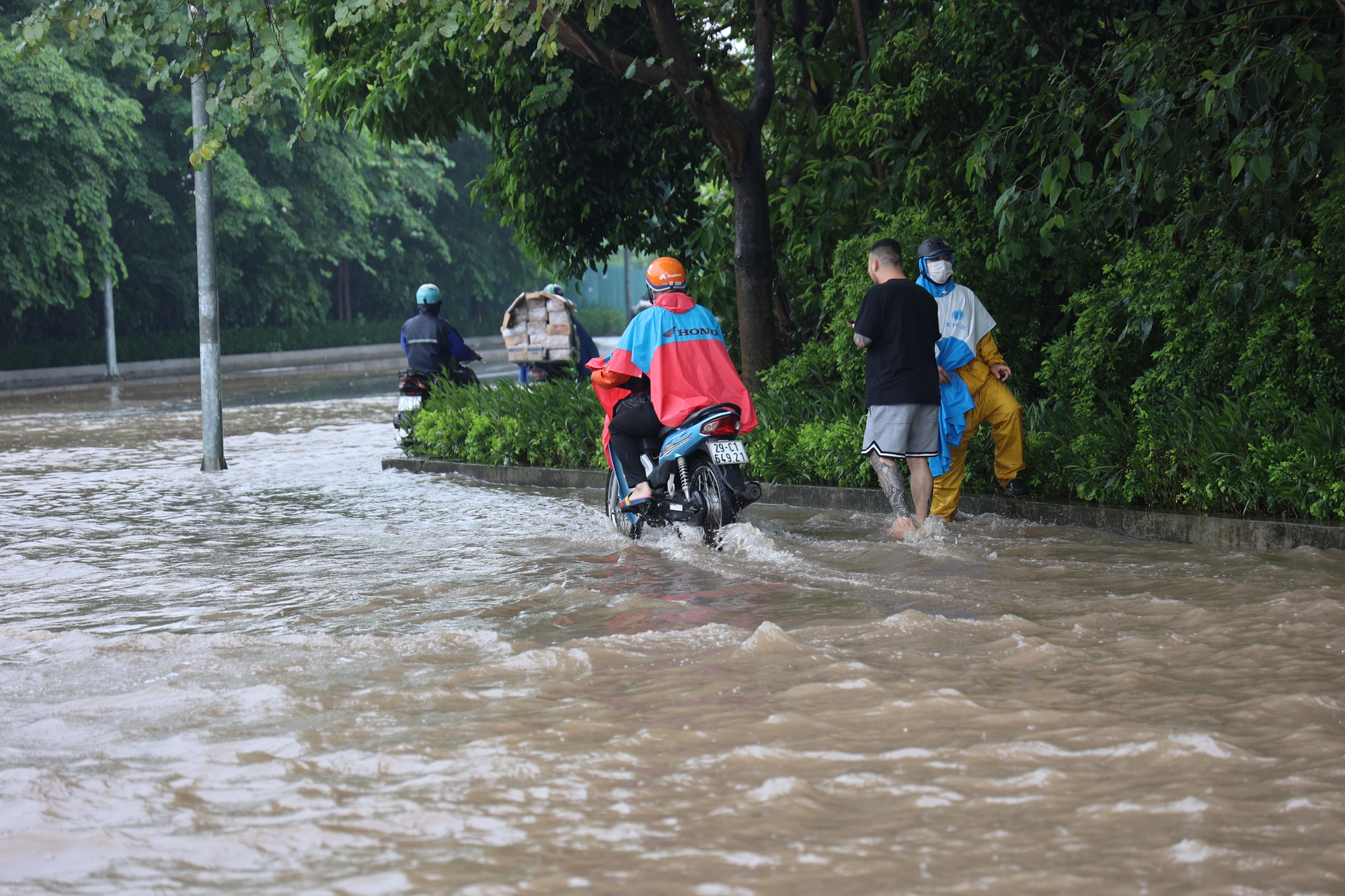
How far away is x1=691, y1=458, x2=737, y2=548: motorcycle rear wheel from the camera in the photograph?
7703 mm

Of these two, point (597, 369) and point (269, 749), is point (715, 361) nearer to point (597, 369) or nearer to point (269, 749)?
point (597, 369)

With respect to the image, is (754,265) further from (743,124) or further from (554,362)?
(554,362)

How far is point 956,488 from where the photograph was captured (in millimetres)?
8492

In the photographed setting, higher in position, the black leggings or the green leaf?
the green leaf

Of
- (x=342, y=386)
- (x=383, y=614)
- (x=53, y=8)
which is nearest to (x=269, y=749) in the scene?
(x=383, y=614)

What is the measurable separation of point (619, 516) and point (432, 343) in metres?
6.91

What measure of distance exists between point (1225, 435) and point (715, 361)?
10.1 feet

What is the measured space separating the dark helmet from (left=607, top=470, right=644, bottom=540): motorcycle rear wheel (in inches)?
95.6

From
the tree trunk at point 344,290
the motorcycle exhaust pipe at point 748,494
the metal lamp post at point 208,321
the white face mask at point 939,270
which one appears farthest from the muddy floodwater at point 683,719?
the tree trunk at point 344,290

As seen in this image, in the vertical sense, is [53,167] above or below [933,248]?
above

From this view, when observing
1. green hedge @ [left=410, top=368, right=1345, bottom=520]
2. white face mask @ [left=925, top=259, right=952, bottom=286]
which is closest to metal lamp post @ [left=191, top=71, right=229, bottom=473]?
green hedge @ [left=410, top=368, right=1345, bottom=520]

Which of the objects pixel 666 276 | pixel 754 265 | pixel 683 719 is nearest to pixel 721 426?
pixel 666 276

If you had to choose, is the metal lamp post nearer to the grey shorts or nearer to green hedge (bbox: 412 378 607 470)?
green hedge (bbox: 412 378 607 470)

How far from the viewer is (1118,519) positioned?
8242mm
